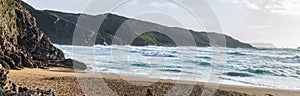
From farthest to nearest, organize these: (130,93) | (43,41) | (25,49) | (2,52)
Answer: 1. (43,41)
2. (25,49)
3. (2,52)
4. (130,93)

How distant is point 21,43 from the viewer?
37906mm

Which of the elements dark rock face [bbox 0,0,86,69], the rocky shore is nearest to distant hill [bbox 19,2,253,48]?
the rocky shore

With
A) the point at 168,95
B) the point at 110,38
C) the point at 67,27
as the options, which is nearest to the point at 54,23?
the point at 67,27

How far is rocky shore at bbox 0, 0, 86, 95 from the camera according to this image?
31156 mm

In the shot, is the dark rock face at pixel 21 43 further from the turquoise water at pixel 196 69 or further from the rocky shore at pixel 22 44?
the turquoise water at pixel 196 69

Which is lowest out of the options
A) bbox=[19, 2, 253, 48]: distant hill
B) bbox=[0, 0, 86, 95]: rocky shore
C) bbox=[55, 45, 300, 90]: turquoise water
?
bbox=[55, 45, 300, 90]: turquoise water

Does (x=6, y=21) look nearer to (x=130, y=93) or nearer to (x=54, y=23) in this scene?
(x=130, y=93)

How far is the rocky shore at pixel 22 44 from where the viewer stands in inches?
1227

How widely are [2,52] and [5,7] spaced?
5.99m

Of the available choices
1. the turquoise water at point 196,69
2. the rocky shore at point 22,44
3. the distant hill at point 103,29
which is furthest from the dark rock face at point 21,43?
the distant hill at point 103,29

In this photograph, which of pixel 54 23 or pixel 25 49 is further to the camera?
pixel 54 23

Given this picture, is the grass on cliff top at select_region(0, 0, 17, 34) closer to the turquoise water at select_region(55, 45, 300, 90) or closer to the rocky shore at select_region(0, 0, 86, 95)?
the rocky shore at select_region(0, 0, 86, 95)

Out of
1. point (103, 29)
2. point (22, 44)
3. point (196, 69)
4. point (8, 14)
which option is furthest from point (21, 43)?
point (103, 29)

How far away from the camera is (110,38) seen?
142 m
